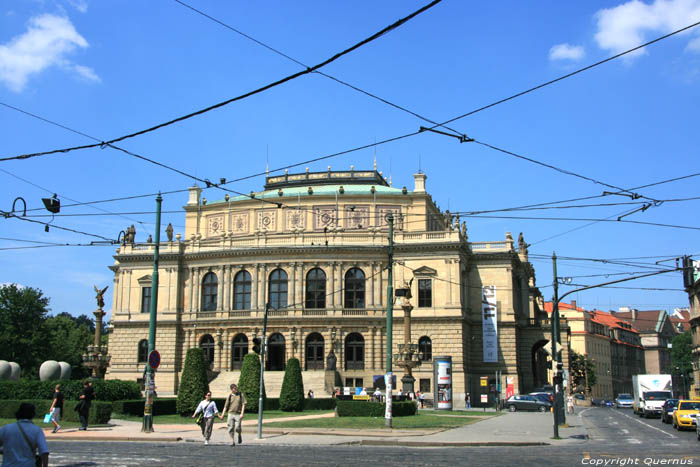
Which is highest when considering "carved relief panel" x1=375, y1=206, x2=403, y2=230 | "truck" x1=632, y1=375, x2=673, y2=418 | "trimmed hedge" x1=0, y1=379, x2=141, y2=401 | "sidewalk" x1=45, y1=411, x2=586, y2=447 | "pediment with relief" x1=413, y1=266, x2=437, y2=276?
"carved relief panel" x1=375, y1=206, x2=403, y2=230

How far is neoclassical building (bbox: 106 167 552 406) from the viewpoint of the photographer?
6125cm

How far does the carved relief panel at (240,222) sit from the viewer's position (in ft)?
230

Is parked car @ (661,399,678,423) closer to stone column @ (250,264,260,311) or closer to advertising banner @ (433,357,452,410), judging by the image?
advertising banner @ (433,357,452,410)

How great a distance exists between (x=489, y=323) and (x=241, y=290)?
22.7 metres

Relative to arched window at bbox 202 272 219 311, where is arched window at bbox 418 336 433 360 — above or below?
below

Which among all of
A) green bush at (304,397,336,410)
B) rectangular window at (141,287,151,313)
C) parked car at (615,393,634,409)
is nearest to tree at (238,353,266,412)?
green bush at (304,397,336,410)

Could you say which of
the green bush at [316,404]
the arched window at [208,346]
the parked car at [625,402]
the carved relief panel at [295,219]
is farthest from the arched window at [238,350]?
the parked car at [625,402]

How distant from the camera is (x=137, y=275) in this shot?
69.1 metres

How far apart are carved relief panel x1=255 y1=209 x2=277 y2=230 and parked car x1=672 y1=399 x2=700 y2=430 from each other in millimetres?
43284

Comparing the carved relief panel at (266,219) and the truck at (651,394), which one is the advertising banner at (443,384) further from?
the carved relief panel at (266,219)

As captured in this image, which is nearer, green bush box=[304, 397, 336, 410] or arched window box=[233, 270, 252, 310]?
green bush box=[304, 397, 336, 410]

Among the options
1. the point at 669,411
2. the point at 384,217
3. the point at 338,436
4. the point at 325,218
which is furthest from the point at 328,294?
the point at 338,436

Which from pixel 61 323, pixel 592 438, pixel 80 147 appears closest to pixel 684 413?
pixel 592 438

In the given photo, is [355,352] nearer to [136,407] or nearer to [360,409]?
[360,409]
